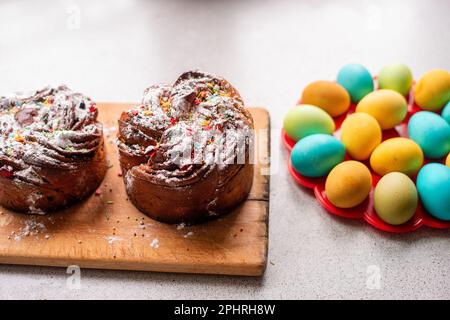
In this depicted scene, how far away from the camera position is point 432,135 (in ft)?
6.68

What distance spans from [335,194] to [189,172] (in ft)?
1.74

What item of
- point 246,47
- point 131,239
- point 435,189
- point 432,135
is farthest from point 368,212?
point 246,47

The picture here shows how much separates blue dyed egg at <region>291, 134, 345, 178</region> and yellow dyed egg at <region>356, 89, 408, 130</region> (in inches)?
9.6

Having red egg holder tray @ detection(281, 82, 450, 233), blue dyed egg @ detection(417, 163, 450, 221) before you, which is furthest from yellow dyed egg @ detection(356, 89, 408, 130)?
blue dyed egg @ detection(417, 163, 450, 221)

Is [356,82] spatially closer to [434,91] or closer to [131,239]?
[434,91]

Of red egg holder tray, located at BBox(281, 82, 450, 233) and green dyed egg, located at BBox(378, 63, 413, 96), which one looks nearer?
red egg holder tray, located at BBox(281, 82, 450, 233)

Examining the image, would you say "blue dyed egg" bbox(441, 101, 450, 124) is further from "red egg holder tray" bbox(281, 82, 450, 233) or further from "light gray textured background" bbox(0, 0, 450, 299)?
"light gray textured background" bbox(0, 0, 450, 299)

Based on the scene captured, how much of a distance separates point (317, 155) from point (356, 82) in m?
0.49

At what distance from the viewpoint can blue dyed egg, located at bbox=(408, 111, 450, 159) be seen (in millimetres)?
2035

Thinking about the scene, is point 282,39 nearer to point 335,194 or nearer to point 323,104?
point 323,104

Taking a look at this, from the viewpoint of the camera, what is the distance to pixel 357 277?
1.79 metres

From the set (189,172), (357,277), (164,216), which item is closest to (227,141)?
(189,172)
